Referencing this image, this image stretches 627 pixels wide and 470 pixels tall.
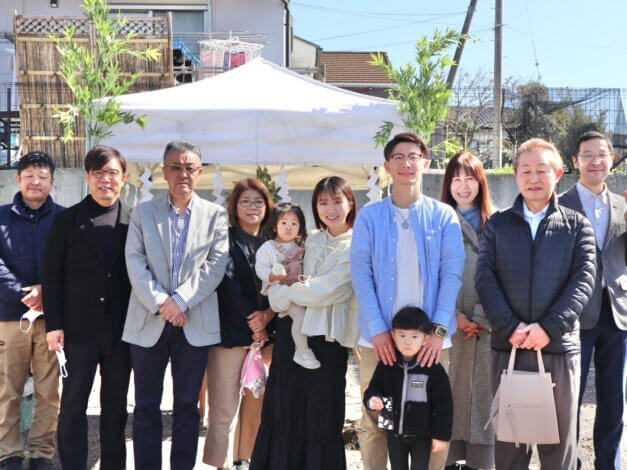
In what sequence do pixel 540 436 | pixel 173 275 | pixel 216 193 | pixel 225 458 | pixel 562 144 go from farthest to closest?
1. pixel 562 144
2. pixel 216 193
3. pixel 225 458
4. pixel 173 275
5. pixel 540 436

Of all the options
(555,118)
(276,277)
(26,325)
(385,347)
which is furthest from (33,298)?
(555,118)

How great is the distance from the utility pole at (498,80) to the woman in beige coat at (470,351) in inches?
308

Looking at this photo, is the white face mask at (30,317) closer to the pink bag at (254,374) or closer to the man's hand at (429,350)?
the pink bag at (254,374)

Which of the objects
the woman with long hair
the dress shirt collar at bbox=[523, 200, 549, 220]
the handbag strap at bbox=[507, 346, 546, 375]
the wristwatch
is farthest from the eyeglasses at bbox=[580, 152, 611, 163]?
the woman with long hair

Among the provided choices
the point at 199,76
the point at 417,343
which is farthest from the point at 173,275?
the point at 199,76

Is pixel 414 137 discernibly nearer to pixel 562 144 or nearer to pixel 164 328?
pixel 164 328

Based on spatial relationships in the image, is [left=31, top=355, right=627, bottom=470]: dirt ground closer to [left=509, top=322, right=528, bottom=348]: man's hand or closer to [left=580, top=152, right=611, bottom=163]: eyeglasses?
[left=509, top=322, right=528, bottom=348]: man's hand

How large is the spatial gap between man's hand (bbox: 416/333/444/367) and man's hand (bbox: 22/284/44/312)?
2.31 metres

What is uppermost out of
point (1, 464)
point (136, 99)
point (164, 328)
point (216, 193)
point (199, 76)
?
point (199, 76)

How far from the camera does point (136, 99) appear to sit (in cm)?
502

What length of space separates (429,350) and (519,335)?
0.46 meters

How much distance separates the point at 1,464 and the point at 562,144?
9.61 meters

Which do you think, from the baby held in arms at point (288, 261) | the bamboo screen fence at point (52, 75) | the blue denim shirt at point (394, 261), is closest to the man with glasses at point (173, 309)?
the baby held in arms at point (288, 261)

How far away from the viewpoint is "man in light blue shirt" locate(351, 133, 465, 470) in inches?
133
